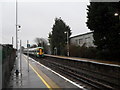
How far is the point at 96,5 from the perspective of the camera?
26.5m

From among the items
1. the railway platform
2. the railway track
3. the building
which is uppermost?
the building

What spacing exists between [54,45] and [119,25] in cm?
4173

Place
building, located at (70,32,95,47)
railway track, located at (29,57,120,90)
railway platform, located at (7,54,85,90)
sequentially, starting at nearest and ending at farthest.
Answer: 1. railway platform, located at (7,54,85,90)
2. railway track, located at (29,57,120,90)
3. building, located at (70,32,95,47)

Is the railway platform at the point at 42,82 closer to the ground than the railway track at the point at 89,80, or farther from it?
farther from it

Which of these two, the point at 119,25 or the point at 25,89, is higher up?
the point at 119,25

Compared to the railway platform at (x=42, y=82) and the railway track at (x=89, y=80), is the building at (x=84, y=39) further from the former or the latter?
the railway platform at (x=42, y=82)

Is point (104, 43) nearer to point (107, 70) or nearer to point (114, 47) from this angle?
point (114, 47)

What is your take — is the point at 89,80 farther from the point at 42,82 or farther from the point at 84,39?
the point at 84,39

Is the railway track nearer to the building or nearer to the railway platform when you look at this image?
the railway platform

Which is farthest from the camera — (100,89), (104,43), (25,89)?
(104,43)

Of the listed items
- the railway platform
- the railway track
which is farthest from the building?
the railway platform

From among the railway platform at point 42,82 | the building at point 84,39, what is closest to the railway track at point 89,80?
the railway platform at point 42,82

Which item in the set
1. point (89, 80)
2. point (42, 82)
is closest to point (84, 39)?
point (89, 80)

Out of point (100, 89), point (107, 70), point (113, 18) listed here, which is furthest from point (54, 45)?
point (100, 89)
